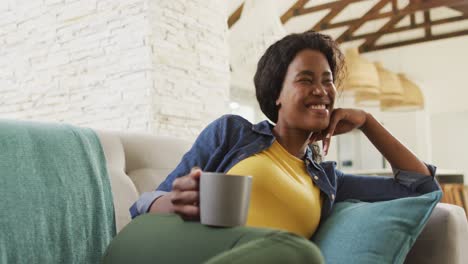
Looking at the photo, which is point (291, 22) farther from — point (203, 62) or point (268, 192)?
point (268, 192)

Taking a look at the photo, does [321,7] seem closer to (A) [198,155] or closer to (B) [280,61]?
(B) [280,61]

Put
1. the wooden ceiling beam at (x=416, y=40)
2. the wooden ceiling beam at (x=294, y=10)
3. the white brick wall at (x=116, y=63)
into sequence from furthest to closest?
1. the wooden ceiling beam at (x=416, y=40)
2. the wooden ceiling beam at (x=294, y=10)
3. the white brick wall at (x=116, y=63)

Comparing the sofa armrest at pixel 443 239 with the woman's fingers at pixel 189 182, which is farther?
the sofa armrest at pixel 443 239

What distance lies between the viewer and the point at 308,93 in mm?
1283

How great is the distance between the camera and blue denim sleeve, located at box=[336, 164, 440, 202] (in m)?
1.35

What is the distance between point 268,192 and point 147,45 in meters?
1.85

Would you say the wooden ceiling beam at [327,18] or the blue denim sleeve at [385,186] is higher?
the wooden ceiling beam at [327,18]

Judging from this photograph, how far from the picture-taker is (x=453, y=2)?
719 cm

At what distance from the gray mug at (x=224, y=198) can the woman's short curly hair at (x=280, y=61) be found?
26.9 inches

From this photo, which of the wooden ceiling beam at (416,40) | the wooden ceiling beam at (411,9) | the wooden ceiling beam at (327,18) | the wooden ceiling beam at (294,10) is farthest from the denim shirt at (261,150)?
the wooden ceiling beam at (416,40)

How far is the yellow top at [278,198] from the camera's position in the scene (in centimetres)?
117

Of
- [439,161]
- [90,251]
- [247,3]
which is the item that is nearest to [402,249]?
[90,251]

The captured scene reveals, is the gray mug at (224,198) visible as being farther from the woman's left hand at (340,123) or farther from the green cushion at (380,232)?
the woman's left hand at (340,123)

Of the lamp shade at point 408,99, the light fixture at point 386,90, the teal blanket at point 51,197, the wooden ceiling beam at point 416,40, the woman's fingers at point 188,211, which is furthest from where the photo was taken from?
the wooden ceiling beam at point 416,40
